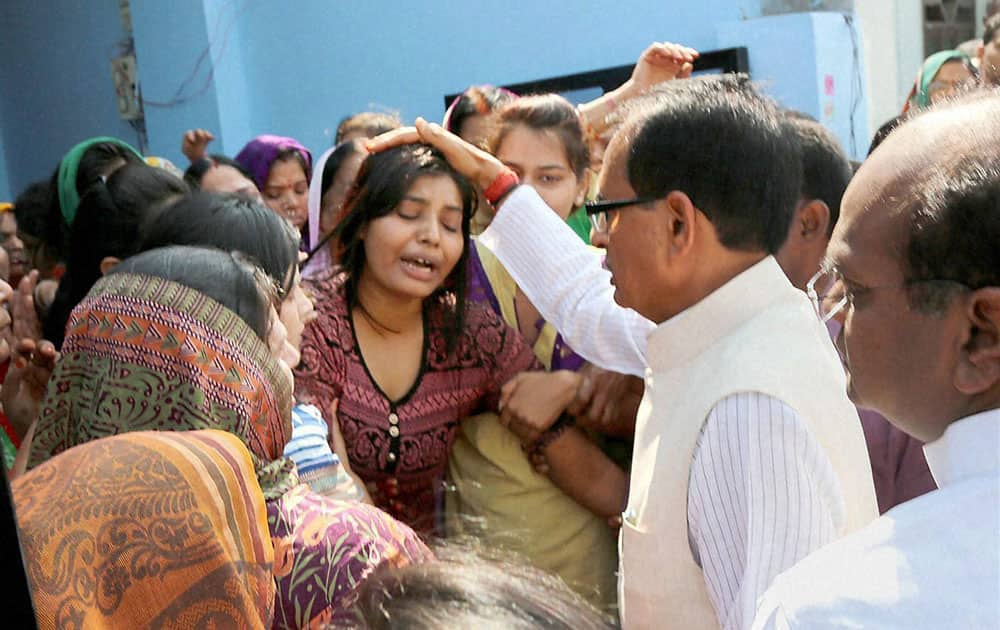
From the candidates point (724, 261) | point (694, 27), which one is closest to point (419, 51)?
point (694, 27)

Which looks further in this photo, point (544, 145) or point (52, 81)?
point (52, 81)

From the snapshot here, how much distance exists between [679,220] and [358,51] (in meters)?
5.22

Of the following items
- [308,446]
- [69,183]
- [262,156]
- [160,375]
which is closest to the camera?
[160,375]

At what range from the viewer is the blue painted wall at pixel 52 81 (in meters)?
6.65

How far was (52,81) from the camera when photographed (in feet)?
22.9

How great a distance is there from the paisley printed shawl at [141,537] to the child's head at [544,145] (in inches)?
→ 74.0

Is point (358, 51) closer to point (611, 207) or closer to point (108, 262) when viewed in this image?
point (108, 262)

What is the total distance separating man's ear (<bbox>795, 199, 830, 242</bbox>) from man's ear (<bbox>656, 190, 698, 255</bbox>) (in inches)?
25.8

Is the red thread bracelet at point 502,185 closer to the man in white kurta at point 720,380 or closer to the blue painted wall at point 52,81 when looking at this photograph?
the man in white kurta at point 720,380

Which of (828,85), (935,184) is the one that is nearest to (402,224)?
(935,184)

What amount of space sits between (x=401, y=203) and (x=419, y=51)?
13.8 feet

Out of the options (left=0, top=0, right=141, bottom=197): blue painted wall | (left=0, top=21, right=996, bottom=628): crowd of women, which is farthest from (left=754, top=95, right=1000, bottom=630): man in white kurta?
(left=0, top=0, right=141, bottom=197): blue painted wall

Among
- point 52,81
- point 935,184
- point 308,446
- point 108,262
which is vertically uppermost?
point 52,81

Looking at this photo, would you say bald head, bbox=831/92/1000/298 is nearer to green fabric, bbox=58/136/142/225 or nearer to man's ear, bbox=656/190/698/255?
man's ear, bbox=656/190/698/255
